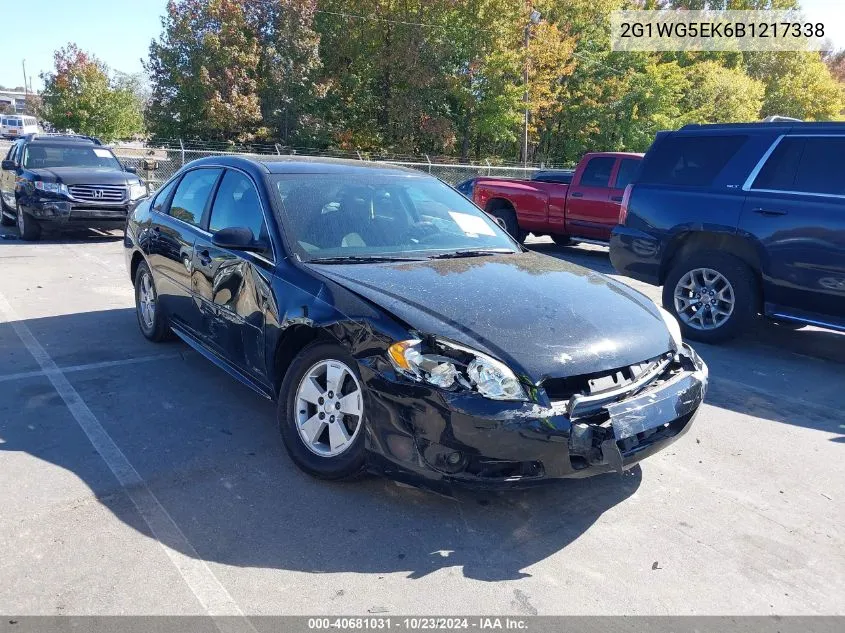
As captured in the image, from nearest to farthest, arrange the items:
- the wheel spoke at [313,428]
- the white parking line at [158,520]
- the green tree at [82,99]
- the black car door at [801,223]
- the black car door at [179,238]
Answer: the white parking line at [158,520] → the wheel spoke at [313,428] → the black car door at [179,238] → the black car door at [801,223] → the green tree at [82,99]

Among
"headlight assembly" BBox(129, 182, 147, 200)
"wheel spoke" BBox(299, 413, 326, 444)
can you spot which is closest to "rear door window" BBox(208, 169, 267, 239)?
"wheel spoke" BBox(299, 413, 326, 444)

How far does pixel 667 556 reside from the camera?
312cm

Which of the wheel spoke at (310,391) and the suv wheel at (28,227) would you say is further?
the suv wheel at (28,227)

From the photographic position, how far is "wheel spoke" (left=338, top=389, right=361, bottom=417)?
11.1 ft

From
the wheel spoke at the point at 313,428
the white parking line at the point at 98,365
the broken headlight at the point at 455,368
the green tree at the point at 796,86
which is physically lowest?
the white parking line at the point at 98,365

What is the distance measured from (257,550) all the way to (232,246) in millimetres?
1824

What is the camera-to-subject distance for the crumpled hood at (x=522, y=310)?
3.19 meters

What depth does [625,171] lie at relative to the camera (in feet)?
38.2

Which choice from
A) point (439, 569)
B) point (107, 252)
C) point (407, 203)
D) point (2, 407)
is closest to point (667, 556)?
point (439, 569)

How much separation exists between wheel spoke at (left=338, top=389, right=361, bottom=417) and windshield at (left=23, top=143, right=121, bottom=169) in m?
11.4

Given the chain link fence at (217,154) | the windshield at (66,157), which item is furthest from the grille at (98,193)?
the chain link fence at (217,154)

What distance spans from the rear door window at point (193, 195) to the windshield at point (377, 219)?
2.97ft

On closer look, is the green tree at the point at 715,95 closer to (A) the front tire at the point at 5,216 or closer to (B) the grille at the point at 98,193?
(B) the grille at the point at 98,193

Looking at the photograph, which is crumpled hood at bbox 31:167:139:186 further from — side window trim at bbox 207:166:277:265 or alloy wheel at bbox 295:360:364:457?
alloy wheel at bbox 295:360:364:457
